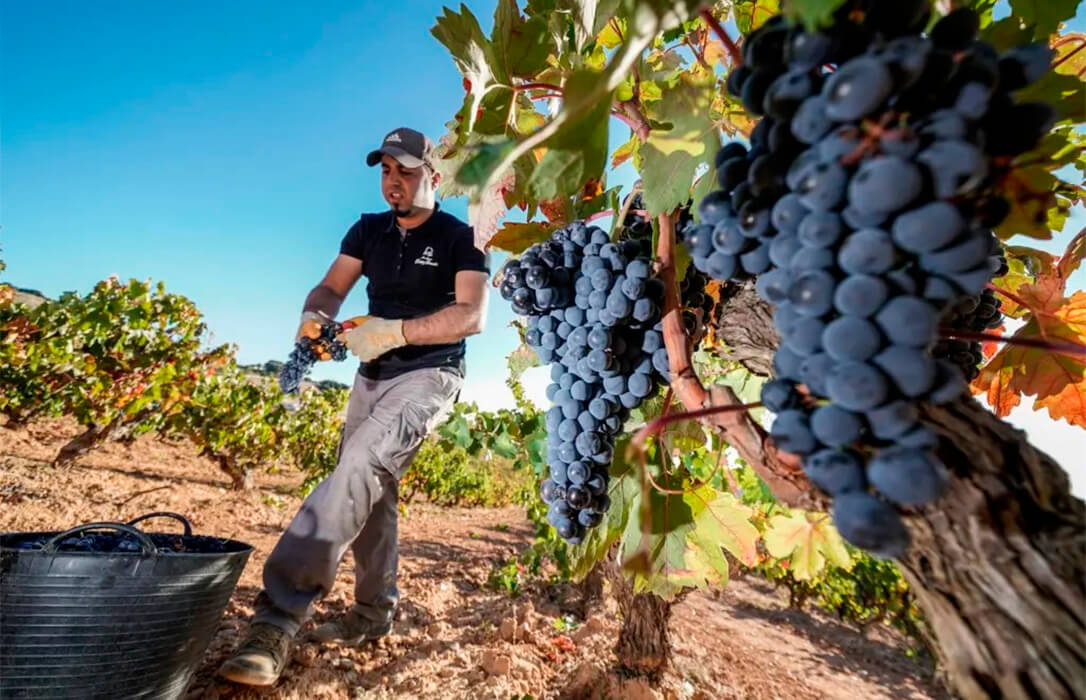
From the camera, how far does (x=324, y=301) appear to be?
12.7ft

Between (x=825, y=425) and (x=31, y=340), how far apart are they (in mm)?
11898

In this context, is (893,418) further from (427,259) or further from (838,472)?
(427,259)

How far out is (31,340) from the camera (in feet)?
28.4

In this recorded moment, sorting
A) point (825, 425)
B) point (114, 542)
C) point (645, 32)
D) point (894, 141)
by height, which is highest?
point (645, 32)

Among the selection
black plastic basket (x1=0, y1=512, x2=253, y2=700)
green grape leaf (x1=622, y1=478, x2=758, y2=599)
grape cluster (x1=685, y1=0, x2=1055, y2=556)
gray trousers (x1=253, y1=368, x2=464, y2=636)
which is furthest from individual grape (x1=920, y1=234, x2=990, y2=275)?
gray trousers (x1=253, y1=368, x2=464, y2=636)

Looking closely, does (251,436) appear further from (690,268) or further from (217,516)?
(690,268)

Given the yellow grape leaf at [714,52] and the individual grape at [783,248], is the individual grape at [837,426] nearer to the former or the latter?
the individual grape at [783,248]

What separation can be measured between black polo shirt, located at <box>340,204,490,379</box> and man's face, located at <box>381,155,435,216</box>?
0.14 metres

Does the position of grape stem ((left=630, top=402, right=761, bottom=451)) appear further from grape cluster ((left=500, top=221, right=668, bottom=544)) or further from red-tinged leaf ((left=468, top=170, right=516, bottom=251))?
red-tinged leaf ((left=468, top=170, right=516, bottom=251))

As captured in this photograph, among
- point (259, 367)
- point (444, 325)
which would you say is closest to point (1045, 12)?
point (444, 325)

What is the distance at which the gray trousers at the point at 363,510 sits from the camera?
2.61m

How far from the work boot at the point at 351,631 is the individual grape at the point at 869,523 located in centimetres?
335

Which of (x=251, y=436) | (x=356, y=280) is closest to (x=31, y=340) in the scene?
(x=251, y=436)

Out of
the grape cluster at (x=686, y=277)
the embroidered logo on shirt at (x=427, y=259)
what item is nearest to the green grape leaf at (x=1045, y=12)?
the grape cluster at (x=686, y=277)
